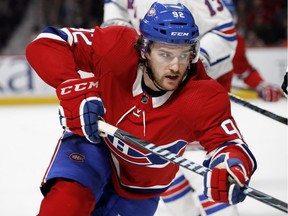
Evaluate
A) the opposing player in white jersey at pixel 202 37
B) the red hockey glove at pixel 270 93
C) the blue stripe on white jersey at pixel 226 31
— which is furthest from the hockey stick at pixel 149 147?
the red hockey glove at pixel 270 93

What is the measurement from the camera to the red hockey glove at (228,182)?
1955 mm

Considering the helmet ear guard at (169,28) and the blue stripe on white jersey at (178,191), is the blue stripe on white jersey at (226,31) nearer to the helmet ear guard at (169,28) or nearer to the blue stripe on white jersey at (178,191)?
the blue stripe on white jersey at (178,191)

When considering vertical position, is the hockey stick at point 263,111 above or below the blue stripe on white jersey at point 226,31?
below

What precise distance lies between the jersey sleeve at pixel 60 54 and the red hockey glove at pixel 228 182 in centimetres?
59

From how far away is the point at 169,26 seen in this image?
2156 mm

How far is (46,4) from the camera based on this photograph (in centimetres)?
802

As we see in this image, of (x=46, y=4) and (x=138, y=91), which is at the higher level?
(x=138, y=91)

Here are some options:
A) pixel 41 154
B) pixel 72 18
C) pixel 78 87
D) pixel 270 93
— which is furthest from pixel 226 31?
pixel 72 18

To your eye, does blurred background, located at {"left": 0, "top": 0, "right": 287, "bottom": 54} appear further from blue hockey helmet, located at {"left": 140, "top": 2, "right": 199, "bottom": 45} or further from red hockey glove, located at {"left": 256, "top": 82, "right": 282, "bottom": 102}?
blue hockey helmet, located at {"left": 140, "top": 2, "right": 199, "bottom": 45}

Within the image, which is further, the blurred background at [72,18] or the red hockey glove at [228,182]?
the blurred background at [72,18]

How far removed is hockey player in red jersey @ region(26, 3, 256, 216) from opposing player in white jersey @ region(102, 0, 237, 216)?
71cm

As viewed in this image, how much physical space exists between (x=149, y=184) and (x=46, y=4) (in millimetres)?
5869

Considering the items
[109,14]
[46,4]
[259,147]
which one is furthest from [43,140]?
[46,4]

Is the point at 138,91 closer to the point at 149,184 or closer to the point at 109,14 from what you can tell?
the point at 149,184
